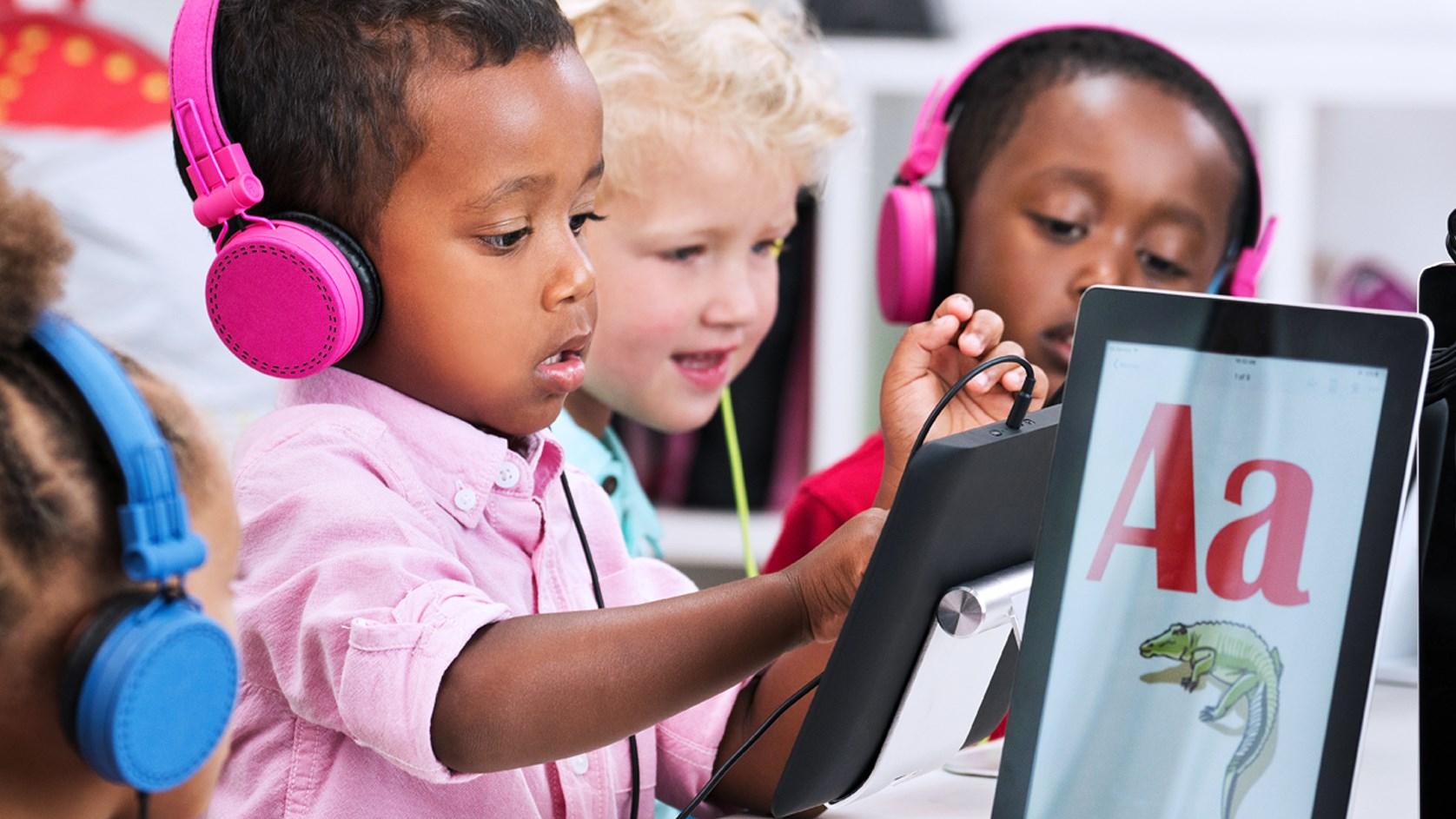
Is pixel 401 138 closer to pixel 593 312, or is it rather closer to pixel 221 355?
pixel 593 312

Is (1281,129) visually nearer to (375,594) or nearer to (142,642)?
(375,594)

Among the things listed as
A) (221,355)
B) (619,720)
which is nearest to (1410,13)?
(221,355)

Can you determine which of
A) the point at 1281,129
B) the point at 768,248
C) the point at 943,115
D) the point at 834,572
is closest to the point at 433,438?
the point at 834,572

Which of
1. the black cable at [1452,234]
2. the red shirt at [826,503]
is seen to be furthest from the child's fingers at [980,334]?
the red shirt at [826,503]

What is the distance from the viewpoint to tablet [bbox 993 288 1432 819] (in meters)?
0.63

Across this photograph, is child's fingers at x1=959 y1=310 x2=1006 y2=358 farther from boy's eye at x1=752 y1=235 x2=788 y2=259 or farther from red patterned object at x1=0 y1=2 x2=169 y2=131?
red patterned object at x1=0 y1=2 x2=169 y2=131

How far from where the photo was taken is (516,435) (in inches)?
36.7

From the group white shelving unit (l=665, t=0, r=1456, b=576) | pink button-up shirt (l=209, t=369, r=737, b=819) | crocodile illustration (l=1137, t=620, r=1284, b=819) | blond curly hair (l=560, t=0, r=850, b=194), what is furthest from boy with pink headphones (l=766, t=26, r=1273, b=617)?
white shelving unit (l=665, t=0, r=1456, b=576)

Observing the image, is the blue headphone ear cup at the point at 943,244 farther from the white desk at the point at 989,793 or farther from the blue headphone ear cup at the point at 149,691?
the blue headphone ear cup at the point at 149,691

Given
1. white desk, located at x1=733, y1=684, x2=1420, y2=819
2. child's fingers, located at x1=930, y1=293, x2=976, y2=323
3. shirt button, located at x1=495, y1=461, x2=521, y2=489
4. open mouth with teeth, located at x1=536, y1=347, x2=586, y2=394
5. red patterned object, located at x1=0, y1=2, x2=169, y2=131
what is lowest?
white desk, located at x1=733, y1=684, x2=1420, y2=819

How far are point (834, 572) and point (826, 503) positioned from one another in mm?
536

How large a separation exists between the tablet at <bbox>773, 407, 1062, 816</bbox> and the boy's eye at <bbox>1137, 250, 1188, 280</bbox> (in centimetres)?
65

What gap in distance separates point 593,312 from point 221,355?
61.5 inches

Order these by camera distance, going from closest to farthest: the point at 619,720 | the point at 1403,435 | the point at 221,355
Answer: the point at 1403,435 < the point at 619,720 < the point at 221,355
